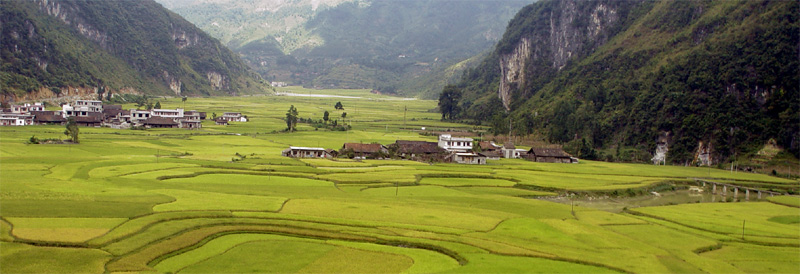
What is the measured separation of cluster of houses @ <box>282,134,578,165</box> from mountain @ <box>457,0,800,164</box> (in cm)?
950

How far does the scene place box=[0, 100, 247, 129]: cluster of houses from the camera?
9375 cm

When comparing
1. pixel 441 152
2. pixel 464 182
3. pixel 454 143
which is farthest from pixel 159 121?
pixel 464 182

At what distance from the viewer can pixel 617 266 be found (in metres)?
29.2

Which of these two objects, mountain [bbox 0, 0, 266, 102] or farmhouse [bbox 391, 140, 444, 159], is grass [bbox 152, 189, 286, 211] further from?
mountain [bbox 0, 0, 266, 102]

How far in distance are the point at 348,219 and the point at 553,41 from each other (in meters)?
120

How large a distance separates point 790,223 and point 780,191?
61.8 feet

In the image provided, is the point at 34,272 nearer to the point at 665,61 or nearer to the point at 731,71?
the point at 731,71

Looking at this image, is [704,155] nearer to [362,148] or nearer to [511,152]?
[511,152]

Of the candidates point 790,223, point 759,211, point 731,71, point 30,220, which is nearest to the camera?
point 30,220

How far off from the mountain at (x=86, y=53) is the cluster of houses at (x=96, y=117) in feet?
45.0

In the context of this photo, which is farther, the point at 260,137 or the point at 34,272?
the point at 260,137

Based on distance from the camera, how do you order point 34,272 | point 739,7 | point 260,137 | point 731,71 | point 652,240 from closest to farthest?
point 34,272 → point 652,240 → point 731,71 → point 260,137 → point 739,7

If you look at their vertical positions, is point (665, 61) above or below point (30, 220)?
above

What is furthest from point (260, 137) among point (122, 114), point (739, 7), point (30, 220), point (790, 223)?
point (739, 7)
